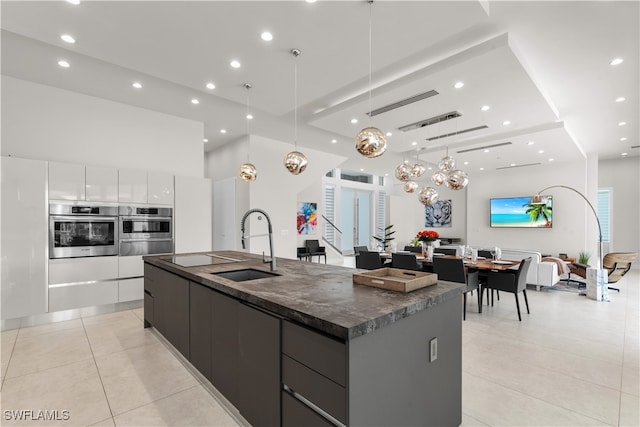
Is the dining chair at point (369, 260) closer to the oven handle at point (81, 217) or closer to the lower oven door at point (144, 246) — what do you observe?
the lower oven door at point (144, 246)

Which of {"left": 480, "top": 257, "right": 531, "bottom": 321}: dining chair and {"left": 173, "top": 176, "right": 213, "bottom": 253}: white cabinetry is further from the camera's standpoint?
{"left": 173, "top": 176, "right": 213, "bottom": 253}: white cabinetry

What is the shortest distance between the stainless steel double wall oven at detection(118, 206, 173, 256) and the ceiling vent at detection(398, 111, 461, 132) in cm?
438

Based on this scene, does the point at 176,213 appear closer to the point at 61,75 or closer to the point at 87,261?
the point at 87,261

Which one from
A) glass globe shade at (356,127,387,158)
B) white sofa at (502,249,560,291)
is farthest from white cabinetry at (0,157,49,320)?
white sofa at (502,249,560,291)

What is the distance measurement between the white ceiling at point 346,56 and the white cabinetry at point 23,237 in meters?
1.41

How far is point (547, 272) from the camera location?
5.69 meters

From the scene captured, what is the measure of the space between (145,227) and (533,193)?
1054 cm

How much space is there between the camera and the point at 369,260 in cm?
572

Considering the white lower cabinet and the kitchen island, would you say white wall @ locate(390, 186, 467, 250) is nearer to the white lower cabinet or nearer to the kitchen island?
the white lower cabinet

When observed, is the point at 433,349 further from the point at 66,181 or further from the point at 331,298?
the point at 66,181

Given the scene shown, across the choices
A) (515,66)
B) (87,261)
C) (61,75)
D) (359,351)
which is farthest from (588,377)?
(61,75)

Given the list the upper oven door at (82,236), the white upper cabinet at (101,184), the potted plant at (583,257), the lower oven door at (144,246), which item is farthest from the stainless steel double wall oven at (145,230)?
the potted plant at (583,257)

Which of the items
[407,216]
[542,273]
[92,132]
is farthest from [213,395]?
[407,216]

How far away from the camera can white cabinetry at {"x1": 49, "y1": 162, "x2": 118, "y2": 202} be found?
3.89 meters
